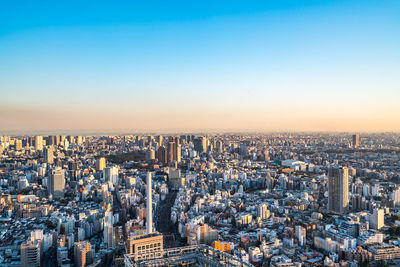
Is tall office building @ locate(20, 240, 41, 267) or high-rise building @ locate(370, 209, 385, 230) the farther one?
high-rise building @ locate(370, 209, 385, 230)

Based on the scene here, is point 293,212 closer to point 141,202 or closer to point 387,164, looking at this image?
point 141,202

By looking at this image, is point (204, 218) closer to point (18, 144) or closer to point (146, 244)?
point (146, 244)

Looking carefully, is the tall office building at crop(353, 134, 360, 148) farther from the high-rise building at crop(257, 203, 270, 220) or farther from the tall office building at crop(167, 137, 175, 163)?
the high-rise building at crop(257, 203, 270, 220)

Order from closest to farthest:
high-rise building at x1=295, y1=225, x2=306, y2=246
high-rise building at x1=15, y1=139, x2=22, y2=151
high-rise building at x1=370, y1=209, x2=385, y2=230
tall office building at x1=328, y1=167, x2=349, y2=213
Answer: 1. high-rise building at x1=295, y1=225, x2=306, y2=246
2. high-rise building at x1=370, y1=209, x2=385, y2=230
3. tall office building at x1=328, y1=167, x2=349, y2=213
4. high-rise building at x1=15, y1=139, x2=22, y2=151

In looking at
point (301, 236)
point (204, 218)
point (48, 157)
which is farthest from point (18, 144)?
point (301, 236)

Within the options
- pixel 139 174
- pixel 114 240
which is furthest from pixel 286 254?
pixel 139 174

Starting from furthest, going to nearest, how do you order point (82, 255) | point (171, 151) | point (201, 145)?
point (201, 145), point (171, 151), point (82, 255)

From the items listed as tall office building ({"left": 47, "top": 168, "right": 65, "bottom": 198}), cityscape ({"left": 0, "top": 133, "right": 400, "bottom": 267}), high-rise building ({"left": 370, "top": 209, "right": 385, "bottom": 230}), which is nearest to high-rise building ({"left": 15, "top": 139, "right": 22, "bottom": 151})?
cityscape ({"left": 0, "top": 133, "right": 400, "bottom": 267})
